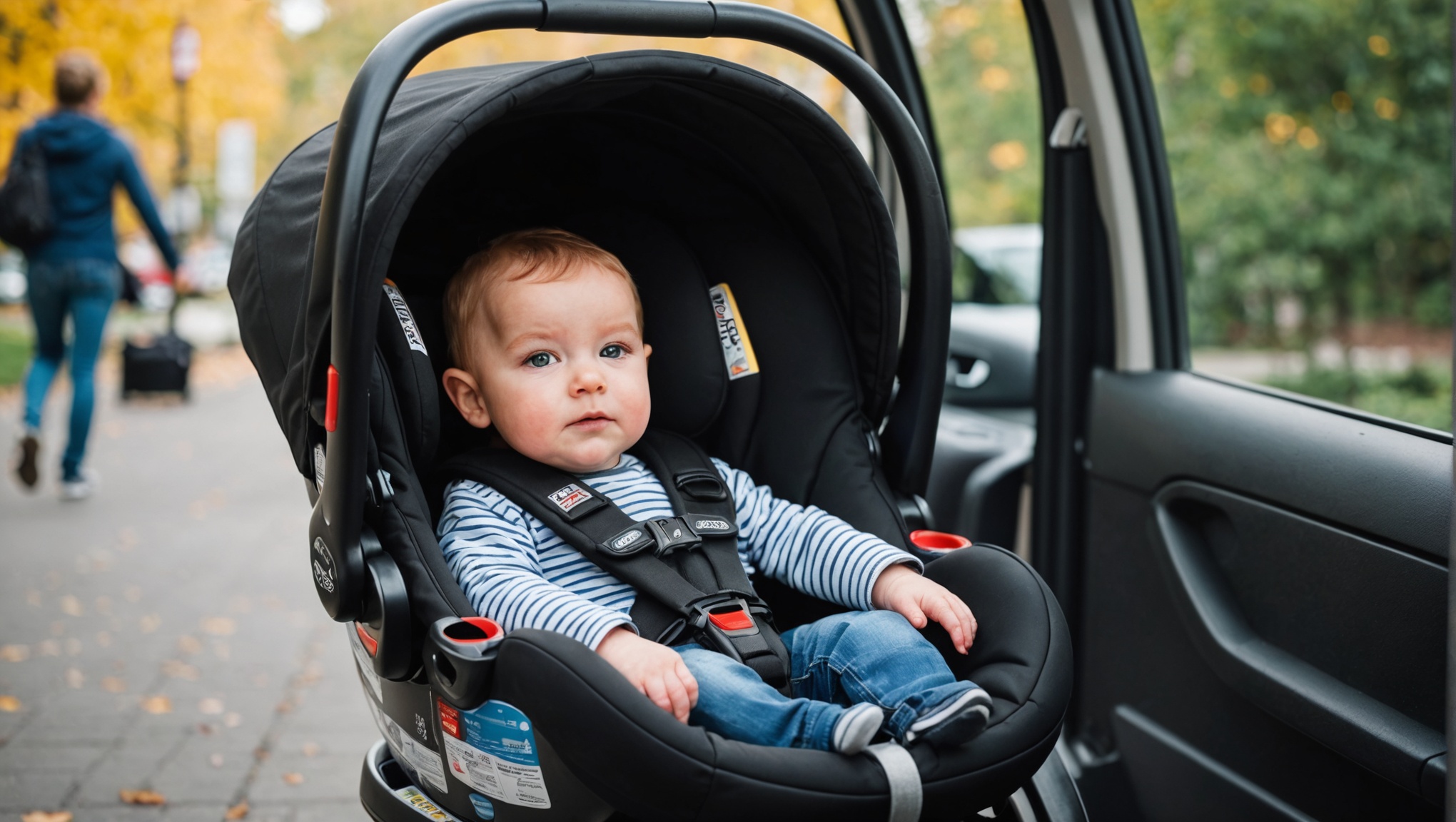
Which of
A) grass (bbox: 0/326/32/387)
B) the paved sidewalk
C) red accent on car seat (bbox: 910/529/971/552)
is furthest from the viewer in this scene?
grass (bbox: 0/326/32/387)

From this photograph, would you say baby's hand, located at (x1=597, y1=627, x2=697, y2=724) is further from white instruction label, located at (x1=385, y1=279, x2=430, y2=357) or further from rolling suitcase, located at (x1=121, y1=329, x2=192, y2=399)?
rolling suitcase, located at (x1=121, y1=329, x2=192, y2=399)

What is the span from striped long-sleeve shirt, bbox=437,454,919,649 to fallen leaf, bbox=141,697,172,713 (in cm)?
197

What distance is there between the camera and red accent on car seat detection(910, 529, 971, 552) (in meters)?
2.26

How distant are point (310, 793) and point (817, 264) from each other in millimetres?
1933

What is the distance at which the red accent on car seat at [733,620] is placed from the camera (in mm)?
2076

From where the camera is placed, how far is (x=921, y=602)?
6.93ft

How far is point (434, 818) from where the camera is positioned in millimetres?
1978

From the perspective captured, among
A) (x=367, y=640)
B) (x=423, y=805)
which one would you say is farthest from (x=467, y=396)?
(x=423, y=805)

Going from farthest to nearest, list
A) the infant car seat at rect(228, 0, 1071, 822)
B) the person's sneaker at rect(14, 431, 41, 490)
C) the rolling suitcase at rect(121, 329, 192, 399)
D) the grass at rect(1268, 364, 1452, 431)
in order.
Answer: the rolling suitcase at rect(121, 329, 192, 399) < the grass at rect(1268, 364, 1452, 431) < the person's sneaker at rect(14, 431, 41, 490) < the infant car seat at rect(228, 0, 1071, 822)

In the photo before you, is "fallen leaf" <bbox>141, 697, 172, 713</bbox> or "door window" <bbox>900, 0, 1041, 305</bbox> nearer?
"fallen leaf" <bbox>141, 697, 172, 713</bbox>

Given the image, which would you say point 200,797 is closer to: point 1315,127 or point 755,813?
point 755,813

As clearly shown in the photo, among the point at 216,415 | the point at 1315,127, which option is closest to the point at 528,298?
the point at 216,415

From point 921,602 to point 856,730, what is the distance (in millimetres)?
490

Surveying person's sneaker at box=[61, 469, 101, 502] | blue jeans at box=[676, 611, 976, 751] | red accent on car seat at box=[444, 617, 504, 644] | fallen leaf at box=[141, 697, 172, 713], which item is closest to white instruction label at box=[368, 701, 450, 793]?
red accent on car seat at box=[444, 617, 504, 644]
